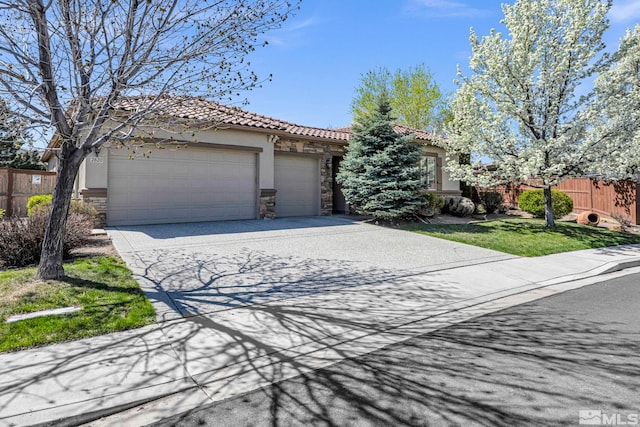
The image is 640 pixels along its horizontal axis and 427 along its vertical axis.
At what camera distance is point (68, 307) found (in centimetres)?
468

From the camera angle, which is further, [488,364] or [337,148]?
[337,148]

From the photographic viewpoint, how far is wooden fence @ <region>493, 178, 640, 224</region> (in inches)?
610

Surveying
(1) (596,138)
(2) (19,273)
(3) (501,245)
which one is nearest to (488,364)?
(2) (19,273)

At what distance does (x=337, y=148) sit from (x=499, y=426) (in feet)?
46.9

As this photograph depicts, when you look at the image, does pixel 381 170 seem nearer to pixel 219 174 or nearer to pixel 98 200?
pixel 219 174

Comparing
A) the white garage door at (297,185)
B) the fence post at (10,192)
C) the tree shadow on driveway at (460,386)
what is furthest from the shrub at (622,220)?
the fence post at (10,192)

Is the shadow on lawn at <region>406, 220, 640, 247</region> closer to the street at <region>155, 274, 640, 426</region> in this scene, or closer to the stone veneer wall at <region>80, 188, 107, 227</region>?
the street at <region>155, 274, 640, 426</region>

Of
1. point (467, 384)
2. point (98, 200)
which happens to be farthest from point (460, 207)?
point (467, 384)

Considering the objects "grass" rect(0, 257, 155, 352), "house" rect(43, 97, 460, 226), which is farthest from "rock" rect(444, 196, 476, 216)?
"grass" rect(0, 257, 155, 352)

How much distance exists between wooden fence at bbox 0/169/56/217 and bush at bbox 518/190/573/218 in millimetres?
20713

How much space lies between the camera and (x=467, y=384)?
310 cm

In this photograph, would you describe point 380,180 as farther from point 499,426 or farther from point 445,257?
point 499,426

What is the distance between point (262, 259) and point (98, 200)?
628 cm

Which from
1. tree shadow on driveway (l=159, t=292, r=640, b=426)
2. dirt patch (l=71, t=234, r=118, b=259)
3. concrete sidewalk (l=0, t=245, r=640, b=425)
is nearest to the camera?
tree shadow on driveway (l=159, t=292, r=640, b=426)
